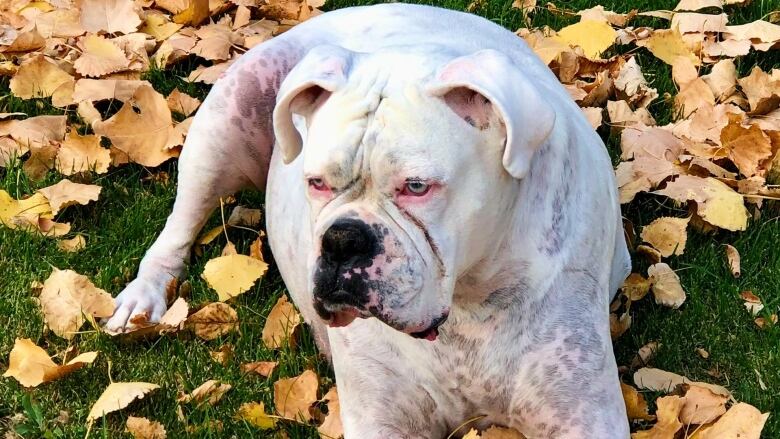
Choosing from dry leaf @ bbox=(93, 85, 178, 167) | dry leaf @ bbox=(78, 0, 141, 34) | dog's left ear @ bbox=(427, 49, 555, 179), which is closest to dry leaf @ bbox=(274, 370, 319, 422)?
dog's left ear @ bbox=(427, 49, 555, 179)

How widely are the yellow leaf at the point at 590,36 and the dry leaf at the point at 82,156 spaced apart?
1.96m

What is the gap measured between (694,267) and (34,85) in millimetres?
2755

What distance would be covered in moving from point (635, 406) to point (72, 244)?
2.04 m

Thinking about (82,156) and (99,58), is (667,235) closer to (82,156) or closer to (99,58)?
(82,156)

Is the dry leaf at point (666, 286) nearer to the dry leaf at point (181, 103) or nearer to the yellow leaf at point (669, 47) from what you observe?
the yellow leaf at point (669, 47)

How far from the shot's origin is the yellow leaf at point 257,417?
3201 mm

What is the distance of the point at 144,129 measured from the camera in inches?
174

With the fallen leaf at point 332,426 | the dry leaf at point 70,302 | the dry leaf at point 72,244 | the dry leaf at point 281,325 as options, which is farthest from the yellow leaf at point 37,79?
the fallen leaf at point 332,426

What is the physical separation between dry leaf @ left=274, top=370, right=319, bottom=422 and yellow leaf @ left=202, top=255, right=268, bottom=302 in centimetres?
54

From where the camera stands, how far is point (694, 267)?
3.80 metres

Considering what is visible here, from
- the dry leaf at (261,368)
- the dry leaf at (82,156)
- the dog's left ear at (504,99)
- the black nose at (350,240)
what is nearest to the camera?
the dog's left ear at (504,99)

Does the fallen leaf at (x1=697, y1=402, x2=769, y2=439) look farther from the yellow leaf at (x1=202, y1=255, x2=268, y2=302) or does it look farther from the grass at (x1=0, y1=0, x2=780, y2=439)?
the yellow leaf at (x1=202, y1=255, x2=268, y2=302)

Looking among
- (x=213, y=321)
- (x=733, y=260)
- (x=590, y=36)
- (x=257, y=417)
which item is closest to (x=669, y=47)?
(x=590, y=36)

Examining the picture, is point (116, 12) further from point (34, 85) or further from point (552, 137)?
point (552, 137)
